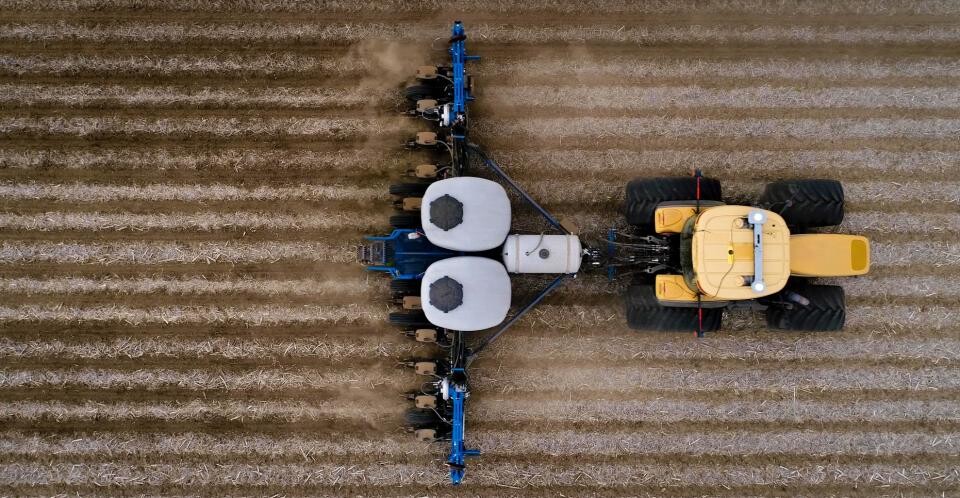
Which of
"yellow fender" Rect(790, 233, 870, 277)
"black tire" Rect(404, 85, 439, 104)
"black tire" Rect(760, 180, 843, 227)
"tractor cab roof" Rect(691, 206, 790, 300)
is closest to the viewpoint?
"tractor cab roof" Rect(691, 206, 790, 300)

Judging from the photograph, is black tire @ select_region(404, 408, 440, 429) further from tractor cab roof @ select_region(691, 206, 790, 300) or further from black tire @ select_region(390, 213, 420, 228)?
tractor cab roof @ select_region(691, 206, 790, 300)

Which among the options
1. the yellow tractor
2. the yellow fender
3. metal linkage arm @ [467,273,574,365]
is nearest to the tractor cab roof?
the yellow tractor

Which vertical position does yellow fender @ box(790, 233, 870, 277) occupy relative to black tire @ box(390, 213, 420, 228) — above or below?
below

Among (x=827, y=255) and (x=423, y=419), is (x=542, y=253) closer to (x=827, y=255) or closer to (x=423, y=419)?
(x=423, y=419)

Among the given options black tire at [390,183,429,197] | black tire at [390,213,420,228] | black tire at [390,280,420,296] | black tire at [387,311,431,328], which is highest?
black tire at [390,183,429,197]

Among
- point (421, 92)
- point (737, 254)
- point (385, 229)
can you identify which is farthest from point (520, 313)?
point (421, 92)

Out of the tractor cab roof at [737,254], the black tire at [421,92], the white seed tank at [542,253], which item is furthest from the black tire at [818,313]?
the black tire at [421,92]

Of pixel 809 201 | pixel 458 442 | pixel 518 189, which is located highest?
pixel 518 189

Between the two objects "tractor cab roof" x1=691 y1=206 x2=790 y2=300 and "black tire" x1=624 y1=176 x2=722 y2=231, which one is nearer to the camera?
"tractor cab roof" x1=691 y1=206 x2=790 y2=300
